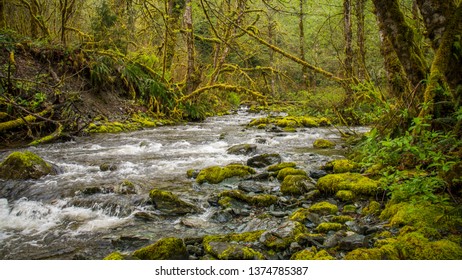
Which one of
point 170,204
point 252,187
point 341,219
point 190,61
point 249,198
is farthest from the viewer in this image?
point 190,61

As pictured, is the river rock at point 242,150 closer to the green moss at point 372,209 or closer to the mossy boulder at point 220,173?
the mossy boulder at point 220,173

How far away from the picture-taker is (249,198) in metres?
4.28

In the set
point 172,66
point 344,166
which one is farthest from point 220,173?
point 172,66

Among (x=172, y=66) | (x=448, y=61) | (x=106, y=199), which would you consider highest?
(x=172, y=66)

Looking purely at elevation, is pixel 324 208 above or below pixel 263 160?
above

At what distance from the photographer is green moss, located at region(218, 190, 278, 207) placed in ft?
13.8

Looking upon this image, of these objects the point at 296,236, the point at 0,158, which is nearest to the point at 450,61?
the point at 296,236

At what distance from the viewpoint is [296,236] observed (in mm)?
3057

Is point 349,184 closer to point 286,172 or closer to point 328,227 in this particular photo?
point 286,172

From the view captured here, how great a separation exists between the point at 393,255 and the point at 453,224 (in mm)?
705

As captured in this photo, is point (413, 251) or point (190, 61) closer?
point (413, 251)

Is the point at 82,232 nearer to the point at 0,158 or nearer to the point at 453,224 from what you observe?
the point at 453,224

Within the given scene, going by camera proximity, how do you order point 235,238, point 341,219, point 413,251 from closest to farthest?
point 413,251, point 235,238, point 341,219

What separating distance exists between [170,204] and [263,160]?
8.40 feet
